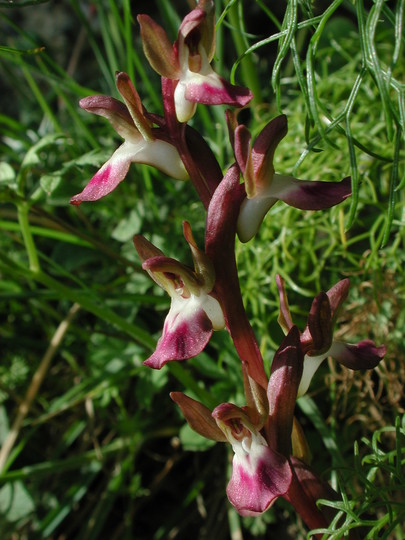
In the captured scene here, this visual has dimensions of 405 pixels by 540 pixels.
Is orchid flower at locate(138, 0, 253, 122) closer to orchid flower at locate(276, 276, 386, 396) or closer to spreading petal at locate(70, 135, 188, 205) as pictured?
spreading petal at locate(70, 135, 188, 205)

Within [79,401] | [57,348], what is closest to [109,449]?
[79,401]

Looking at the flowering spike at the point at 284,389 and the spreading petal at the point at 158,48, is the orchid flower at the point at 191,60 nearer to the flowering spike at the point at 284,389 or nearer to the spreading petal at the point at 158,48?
the spreading petal at the point at 158,48

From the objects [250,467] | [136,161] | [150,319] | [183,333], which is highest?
[136,161]

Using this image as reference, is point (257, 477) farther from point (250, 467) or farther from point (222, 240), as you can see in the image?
point (222, 240)

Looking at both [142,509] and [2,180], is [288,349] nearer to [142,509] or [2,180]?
[2,180]

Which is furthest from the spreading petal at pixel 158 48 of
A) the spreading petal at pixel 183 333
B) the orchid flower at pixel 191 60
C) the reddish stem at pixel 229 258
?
the spreading petal at pixel 183 333

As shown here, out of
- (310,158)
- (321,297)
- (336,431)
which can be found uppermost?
(321,297)

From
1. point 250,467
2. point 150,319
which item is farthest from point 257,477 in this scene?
point 150,319
